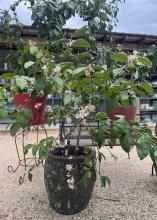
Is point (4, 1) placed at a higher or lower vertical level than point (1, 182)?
higher

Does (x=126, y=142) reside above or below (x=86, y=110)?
below

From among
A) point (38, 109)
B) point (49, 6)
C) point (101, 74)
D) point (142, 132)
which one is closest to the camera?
point (101, 74)

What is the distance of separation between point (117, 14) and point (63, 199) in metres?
2.30

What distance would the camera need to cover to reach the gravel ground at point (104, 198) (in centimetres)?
188

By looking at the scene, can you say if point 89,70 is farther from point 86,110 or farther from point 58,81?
point 86,110

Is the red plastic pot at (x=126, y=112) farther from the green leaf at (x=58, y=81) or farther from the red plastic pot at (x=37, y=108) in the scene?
the green leaf at (x=58, y=81)

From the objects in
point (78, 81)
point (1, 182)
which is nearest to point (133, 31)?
point (1, 182)

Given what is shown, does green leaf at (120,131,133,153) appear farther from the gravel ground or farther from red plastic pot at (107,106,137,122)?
red plastic pot at (107,106,137,122)

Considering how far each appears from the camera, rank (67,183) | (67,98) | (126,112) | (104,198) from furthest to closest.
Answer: (126,112) < (104,198) < (67,183) < (67,98)

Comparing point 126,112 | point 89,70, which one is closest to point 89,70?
point 89,70

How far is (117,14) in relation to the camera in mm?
3291

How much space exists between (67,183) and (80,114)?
1.66 feet

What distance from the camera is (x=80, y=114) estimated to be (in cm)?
149

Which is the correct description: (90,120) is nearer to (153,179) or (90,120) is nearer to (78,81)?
(78,81)
